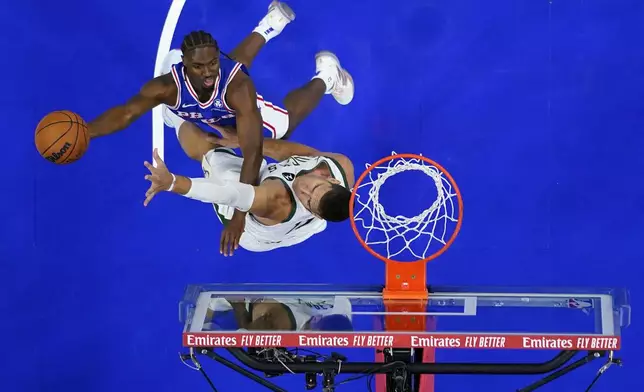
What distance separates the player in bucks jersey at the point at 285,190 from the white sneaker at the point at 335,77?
394 millimetres

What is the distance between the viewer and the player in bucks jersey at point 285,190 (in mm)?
6762

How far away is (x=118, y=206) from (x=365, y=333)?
8.66 feet

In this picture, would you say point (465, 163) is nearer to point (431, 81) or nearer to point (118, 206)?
point (431, 81)

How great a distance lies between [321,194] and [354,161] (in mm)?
572

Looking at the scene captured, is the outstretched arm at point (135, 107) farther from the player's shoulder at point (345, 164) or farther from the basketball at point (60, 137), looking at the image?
the player's shoulder at point (345, 164)

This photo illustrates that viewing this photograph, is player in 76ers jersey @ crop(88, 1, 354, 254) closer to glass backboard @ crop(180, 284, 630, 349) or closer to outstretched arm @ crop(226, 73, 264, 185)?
outstretched arm @ crop(226, 73, 264, 185)

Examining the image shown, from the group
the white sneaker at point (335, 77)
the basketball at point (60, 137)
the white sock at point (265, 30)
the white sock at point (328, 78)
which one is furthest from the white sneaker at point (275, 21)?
the basketball at point (60, 137)

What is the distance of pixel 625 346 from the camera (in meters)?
7.23

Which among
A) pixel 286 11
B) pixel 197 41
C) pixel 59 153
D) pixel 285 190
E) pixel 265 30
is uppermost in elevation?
pixel 286 11

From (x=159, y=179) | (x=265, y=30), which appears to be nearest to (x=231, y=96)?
(x=265, y=30)

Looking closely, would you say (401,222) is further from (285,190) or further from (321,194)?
(285,190)

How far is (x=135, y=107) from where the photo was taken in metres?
7.14

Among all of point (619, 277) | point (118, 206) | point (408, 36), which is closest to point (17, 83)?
point (118, 206)

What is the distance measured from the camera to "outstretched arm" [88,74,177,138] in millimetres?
6973
